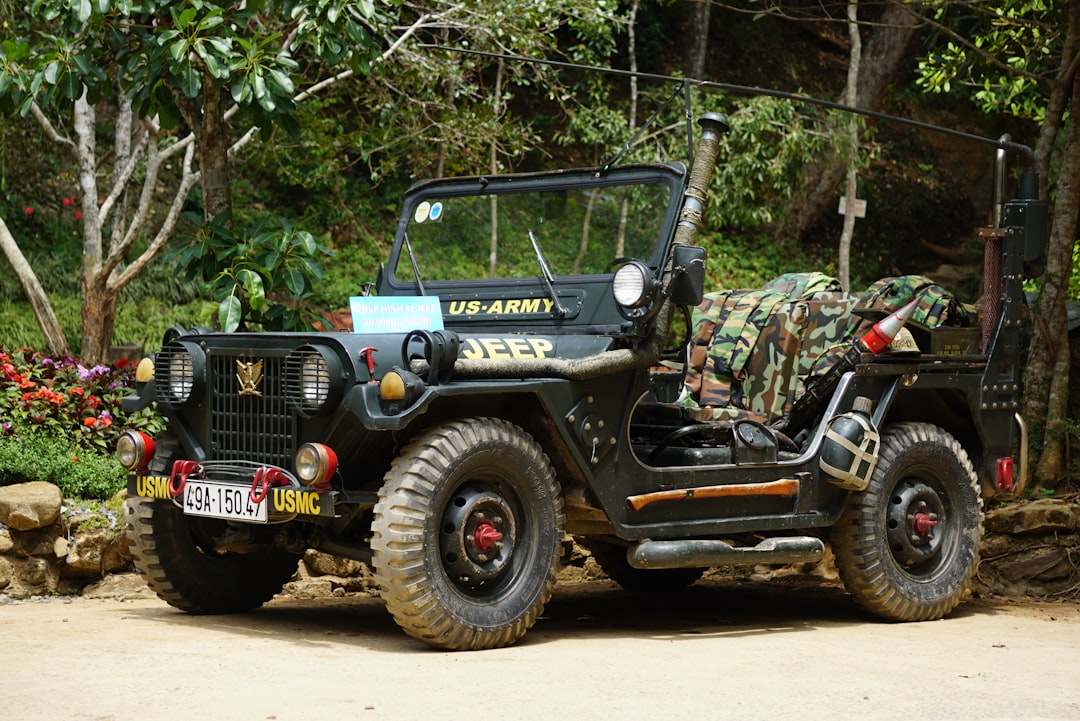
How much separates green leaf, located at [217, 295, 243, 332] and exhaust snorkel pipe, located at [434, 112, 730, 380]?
8.26 ft

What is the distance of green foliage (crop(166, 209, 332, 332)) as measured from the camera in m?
8.08

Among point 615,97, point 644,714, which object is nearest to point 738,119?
point 615,97

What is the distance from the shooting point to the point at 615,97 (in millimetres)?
20500

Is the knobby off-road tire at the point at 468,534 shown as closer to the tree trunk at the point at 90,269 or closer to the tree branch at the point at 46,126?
the tree trunk at the point at 90,269

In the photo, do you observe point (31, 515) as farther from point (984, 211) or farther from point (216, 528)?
point (984, 211)

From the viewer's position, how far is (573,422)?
6.09 metres

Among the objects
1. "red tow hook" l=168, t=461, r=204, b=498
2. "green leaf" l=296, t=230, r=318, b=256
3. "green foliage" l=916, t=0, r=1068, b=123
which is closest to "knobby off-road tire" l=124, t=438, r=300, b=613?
"red tow hook" l=168, t=461, r=204, b=498

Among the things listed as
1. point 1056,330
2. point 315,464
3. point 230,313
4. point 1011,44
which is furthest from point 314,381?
point 1011,44

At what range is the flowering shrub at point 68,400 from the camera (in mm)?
8977

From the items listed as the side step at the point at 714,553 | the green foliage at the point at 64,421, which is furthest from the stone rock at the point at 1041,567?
the green foliage at the point at 64,421

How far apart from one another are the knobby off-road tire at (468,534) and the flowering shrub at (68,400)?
389 cm

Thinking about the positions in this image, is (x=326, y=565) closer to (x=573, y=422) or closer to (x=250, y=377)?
(x=250, y=377)

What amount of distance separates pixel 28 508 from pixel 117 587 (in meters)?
0.65

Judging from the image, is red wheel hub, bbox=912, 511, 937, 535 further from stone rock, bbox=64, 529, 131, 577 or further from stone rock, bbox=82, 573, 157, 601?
stone rock, bbox=64, 529, 131, 577
